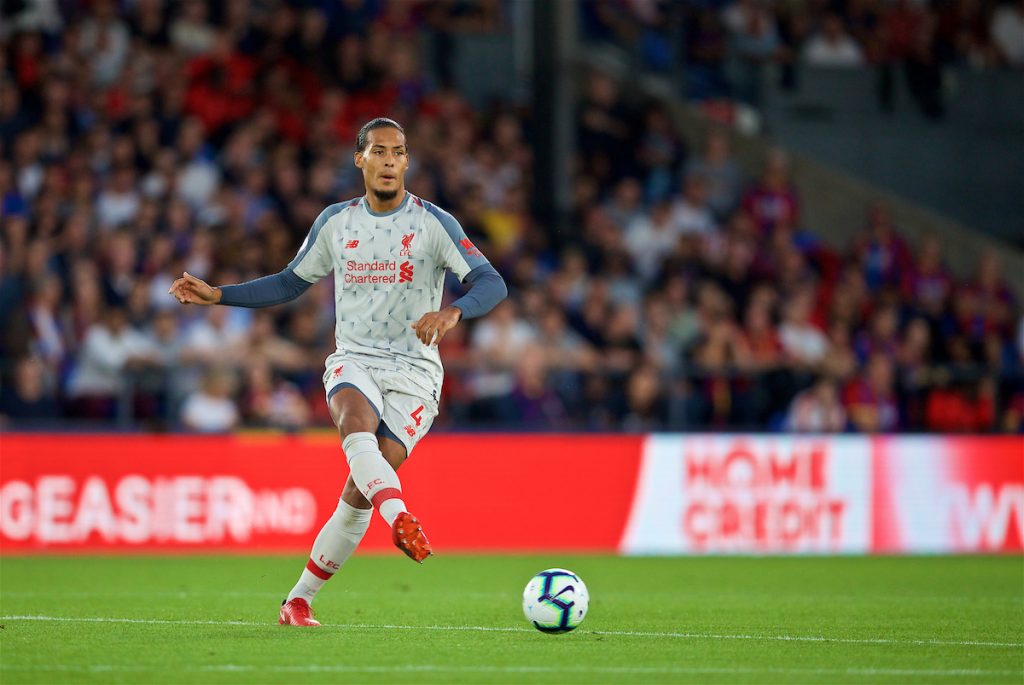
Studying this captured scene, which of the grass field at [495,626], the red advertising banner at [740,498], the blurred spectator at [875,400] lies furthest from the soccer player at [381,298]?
the blurred spectator at [875,400]

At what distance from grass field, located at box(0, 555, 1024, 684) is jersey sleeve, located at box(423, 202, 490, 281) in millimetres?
1794

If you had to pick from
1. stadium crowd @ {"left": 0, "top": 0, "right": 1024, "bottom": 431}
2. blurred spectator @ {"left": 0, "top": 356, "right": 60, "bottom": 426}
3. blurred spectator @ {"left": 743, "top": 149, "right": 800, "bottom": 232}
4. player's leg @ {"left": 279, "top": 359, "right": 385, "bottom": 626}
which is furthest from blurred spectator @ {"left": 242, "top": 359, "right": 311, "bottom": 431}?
player's leg @ {"left": 279, "top": 359, "right": 385, "bottom": 626}

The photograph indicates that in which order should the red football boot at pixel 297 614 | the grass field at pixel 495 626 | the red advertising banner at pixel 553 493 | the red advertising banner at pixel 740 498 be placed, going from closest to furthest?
the grass field at pixel 495 626 < the red football boot at pixel 297 614 < the red advertising banner at pixel 553 493 < the red advertising banner at pixel 740 498

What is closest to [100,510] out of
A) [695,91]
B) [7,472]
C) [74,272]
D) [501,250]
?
[7,472]

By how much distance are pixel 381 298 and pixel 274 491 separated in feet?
24.8

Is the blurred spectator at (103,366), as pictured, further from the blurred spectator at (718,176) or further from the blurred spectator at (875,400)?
the blurred spectator at (718,176)

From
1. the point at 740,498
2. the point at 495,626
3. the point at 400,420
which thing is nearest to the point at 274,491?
the point at 740,498

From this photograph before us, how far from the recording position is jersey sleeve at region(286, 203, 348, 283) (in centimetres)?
857

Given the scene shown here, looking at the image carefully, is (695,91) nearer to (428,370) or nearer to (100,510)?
(100,510)

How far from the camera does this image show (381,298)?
8.37 meters

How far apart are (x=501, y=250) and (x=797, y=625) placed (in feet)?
32.9

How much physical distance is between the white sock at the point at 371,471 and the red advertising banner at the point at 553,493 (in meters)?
7.40

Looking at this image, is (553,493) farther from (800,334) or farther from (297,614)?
(297,614)

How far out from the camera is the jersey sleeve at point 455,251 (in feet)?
27.4
